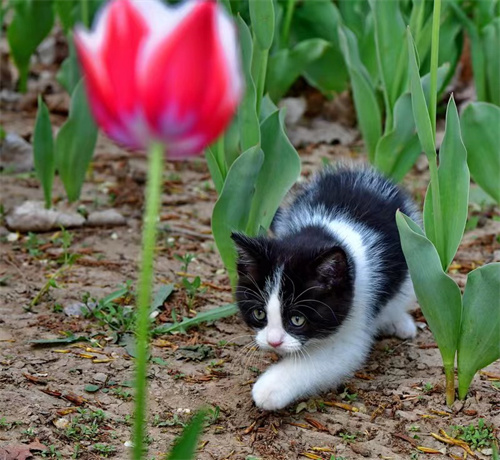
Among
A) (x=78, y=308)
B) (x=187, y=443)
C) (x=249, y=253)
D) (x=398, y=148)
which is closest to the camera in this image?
(x=187, y=443)

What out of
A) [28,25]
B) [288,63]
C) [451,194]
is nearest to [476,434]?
[451,194]

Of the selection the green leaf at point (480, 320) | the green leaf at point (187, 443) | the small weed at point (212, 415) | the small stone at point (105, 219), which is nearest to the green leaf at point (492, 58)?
the small stone at point (105, 219)

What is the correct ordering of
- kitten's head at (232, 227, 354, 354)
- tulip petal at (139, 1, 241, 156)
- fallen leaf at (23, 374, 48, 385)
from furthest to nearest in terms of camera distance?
fallen leaf at (23, 374, 48, 385)
kitten's head at (232, 227, 354, 354)
tulip petal at (139, 1, 241, 156)

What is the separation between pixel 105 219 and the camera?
400cm

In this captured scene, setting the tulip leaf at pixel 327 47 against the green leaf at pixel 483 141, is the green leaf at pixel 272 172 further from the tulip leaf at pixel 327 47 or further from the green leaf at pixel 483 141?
the tulip leaf at pixel 327 47

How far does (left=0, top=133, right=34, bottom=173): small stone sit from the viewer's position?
4.61m

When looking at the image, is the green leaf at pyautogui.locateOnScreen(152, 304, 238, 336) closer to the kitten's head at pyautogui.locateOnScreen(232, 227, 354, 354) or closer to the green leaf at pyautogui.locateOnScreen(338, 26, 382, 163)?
the kitten's head at pyautogui.locateOnScreen(232, 227, 354, 354)

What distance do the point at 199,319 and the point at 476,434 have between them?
1044 millimetres

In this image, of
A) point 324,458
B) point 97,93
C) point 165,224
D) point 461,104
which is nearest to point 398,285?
point 324,458

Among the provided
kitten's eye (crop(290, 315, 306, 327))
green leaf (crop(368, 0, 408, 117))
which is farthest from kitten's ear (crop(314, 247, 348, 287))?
green leaf (crop(368, 0, 408, 117))

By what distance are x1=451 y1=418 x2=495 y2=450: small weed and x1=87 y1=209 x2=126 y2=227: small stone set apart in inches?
77.2

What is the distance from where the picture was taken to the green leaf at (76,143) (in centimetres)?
390

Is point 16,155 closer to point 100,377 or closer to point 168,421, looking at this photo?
point 100,377

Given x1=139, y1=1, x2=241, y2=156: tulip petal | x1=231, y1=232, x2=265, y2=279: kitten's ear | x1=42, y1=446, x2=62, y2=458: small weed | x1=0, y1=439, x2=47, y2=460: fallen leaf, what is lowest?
x1=42, y1=446, x2=62, y2=458: small weed
